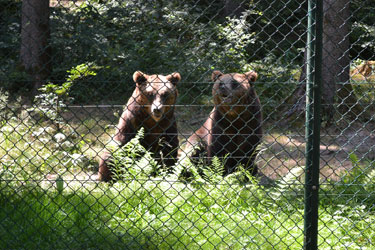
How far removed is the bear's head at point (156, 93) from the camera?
244 inches

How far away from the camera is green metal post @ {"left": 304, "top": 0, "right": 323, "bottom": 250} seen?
3.48 meters

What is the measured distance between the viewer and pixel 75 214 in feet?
14.2

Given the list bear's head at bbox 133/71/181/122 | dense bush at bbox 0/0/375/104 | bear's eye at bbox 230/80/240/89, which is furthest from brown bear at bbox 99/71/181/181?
dense bush at bbox 0/0/375/104

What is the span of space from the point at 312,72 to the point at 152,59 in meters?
6.32

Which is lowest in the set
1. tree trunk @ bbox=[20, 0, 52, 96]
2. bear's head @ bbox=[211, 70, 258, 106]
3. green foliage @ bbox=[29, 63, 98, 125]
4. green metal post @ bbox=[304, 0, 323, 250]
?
tree trunk @ bbox=[20, 0, 52, 96]

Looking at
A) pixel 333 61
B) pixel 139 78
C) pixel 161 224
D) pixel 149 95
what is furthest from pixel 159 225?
pixel 333 61

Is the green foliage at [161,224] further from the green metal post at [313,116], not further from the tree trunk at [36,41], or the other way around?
the tree trunk at [36,41]

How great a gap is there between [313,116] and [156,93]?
10.4 feet

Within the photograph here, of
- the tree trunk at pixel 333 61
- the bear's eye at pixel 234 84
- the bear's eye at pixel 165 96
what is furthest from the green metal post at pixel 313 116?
the tree trunk at pixel 333 61

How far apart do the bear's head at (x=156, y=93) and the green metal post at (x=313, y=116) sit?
2837 millimetres

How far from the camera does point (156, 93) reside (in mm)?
6422

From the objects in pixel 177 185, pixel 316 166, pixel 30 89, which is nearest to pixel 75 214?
pixel 177 185

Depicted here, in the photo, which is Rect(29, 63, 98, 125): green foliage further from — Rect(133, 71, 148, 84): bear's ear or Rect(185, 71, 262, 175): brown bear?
Rect(185, 71, 262, 175): brown bear

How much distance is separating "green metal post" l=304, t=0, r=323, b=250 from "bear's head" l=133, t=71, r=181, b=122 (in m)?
2.84
